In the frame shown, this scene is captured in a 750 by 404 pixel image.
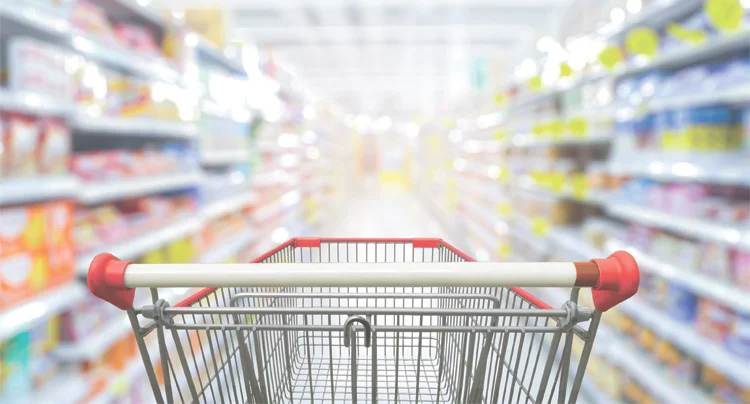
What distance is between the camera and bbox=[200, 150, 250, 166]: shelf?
3469mm

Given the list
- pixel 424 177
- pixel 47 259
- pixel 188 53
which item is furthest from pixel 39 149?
pixel 424 177

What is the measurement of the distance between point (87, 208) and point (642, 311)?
108 inches

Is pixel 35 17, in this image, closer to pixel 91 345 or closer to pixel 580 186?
pixel 91 345

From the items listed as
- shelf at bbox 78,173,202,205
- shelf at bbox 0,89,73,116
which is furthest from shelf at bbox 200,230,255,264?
shelf at bbox 0,89,73,116

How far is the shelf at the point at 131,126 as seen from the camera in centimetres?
205

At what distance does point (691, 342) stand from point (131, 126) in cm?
268

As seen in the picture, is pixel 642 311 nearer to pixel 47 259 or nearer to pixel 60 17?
pixel 47 259

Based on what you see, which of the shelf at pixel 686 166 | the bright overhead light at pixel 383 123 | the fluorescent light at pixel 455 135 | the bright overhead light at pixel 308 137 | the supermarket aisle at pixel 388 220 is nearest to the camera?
the shelf at pixel 686 166

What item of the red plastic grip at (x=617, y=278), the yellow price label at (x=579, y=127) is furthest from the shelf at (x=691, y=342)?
the red plastic grip at (x=617, y=278)

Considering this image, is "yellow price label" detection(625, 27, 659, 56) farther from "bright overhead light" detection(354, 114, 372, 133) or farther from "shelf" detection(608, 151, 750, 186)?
"bright overhead light" detection(354, 114, 372, 133)

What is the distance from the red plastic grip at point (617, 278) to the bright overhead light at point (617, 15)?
2420mm

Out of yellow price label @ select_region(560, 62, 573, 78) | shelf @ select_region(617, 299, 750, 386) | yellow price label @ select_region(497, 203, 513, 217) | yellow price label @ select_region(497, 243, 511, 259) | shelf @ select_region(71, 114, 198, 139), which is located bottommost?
yellow price label @ select_region(497, 243, 511, 259)

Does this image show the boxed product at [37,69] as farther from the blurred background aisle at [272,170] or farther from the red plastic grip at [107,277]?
the red plastic grip at [107,277]

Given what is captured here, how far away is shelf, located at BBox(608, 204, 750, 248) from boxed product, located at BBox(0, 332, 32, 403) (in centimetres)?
259
